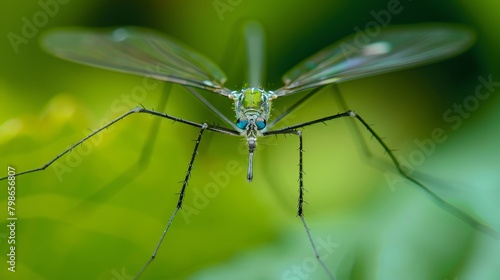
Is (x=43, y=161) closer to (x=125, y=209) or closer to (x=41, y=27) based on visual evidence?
(x=125, y=209)

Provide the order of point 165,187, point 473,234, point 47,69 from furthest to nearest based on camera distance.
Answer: point 47,69
point 165,187
point 473,234

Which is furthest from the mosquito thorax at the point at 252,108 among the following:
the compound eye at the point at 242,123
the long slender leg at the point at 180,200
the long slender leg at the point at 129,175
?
the long slender leg at the point at 129,175

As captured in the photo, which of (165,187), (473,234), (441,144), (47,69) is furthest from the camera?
(47,69)

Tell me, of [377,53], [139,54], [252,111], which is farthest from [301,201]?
[139,54]

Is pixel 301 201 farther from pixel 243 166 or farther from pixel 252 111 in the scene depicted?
pixel 252 111

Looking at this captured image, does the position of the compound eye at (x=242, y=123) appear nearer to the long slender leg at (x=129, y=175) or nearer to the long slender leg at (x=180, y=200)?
the long slender leg at (x=180, y=200)

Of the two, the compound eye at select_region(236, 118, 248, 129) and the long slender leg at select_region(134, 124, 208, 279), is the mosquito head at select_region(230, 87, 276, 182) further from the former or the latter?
the long slender leg at select_region(134, 124, 208, 279)

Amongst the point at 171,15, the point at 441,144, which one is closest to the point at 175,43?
the point at 171,15
